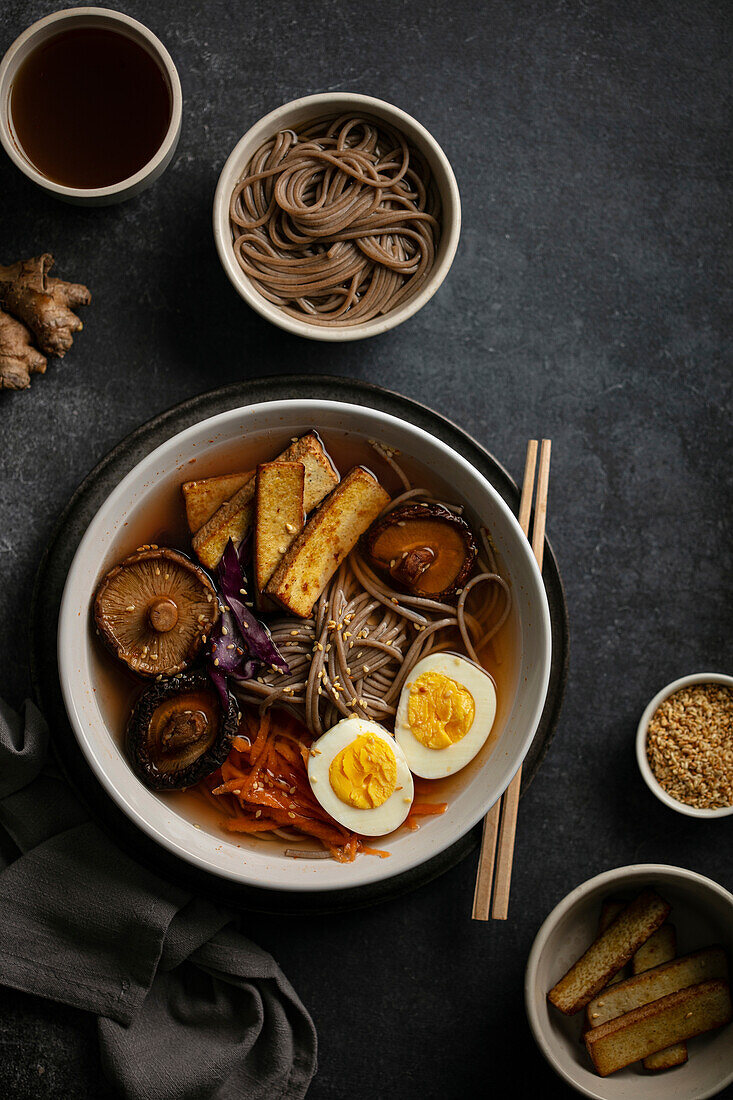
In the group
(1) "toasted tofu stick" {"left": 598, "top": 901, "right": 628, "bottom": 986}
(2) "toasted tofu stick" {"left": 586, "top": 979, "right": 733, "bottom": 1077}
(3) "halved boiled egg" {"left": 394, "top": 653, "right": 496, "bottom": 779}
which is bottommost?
(2) "toasted tofu stick" {"left": 586, "top": 979, "right": 733, "bottom": 1077}

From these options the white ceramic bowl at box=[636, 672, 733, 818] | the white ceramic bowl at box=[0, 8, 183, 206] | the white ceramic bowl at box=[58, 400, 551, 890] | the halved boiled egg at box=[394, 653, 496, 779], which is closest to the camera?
the white ceramic bowl at box=[58, 400, 551, 890]

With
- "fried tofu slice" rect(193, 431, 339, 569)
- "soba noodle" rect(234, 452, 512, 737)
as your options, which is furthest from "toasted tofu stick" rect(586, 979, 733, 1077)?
"fried tofu slice" rect(193, 431, 339, 569)

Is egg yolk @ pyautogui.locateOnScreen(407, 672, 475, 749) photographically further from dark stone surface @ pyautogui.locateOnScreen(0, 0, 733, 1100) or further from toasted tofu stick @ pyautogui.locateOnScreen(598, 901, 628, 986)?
toasted tofu stick @ pyautogui.locateOnScreen(598, 901, 628, 986)

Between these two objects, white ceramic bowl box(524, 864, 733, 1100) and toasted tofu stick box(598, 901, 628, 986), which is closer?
white ceramic bowl box(524, 864, 733, 1100)

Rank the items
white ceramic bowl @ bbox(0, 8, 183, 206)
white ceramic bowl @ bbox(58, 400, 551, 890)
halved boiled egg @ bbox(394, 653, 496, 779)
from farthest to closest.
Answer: halved boiled egg @ bbox(394, 653, 496, 779), white ceramic bowl @ bbox(0, 8, 183, 206), white ceramic bowl @ bbox(58, 400, 551, 890)

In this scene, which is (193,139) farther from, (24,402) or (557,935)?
(557,935)

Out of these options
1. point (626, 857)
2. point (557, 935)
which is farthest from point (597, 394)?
point (557, 935)
